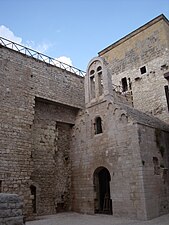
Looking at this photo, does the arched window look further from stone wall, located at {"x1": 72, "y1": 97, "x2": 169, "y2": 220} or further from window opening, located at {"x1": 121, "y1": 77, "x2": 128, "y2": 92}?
window opening, located at {"x1": 121, "y1": 77, "x2": 128, "y2": 92}

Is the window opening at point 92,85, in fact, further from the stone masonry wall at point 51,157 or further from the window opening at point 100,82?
the stone masonry wall at point 51,157

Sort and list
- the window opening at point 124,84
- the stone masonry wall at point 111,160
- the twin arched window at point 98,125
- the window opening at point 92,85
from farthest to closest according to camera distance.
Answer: the window opening at point 124,84 → the window opening at point 92,85 → the twin arched window at point 98,125 → the stone masonry wall at point 111,160

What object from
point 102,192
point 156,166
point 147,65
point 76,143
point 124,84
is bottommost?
point 102,192

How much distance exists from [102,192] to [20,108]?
6.33 meters

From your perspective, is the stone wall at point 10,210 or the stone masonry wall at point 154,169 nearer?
the stone wall at point 10,210

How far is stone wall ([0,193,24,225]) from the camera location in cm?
487

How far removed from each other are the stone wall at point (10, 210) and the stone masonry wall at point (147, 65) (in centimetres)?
1277

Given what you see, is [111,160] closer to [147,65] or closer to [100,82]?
[100,82]

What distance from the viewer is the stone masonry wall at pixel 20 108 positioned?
1091cm

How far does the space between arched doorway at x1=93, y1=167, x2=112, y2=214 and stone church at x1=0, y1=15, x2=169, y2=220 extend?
47 millimetres

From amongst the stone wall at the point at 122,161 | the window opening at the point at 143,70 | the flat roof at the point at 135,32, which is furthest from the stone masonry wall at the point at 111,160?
the flat roof at the point at 135,32

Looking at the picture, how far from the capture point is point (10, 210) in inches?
197

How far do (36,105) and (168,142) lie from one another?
303 inches

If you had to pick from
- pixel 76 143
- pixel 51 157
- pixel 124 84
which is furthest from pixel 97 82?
pixel 124 84
